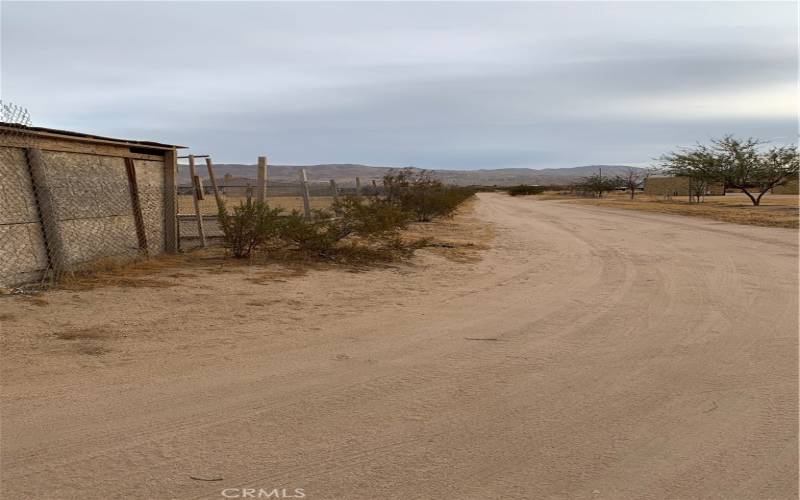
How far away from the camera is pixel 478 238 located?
19.3 m

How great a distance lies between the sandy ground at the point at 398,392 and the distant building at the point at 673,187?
6616 cm

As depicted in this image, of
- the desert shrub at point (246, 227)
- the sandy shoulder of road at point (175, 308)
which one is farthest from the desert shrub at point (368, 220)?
the desert shrub at point (246, 227)

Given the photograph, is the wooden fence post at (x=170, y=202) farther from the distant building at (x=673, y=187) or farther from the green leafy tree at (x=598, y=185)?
the green leafy tree at (x=598, y=185)

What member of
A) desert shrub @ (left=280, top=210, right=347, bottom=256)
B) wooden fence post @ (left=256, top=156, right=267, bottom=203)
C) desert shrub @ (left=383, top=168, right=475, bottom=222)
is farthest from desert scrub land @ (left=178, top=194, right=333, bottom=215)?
desert shrub @ (left=280, top=210, right=347, bottom=256)

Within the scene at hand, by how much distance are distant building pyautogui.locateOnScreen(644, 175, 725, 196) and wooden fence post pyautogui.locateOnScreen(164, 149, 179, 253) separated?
6416cm

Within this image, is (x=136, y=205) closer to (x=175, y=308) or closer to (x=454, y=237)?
(x=175, y=308)

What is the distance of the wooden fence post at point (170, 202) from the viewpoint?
12281mm

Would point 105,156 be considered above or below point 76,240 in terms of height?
above

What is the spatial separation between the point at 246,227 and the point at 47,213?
348 centimetres

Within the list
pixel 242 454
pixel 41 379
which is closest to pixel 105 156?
pixel 41 379

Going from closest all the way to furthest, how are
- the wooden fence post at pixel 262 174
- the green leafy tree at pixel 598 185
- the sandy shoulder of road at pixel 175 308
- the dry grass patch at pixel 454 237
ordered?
1. the sandy shoulder of road at pixel 175 308
2. the wooden fence post at pixel 262 174
3. the dry grass patch at pixel 454 237
4. the green leafy tree at pixel 598 185

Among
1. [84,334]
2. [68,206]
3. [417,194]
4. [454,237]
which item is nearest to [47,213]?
[68,206]

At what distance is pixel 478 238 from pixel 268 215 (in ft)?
28.5

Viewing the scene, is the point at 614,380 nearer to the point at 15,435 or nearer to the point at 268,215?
the point at 15,435
